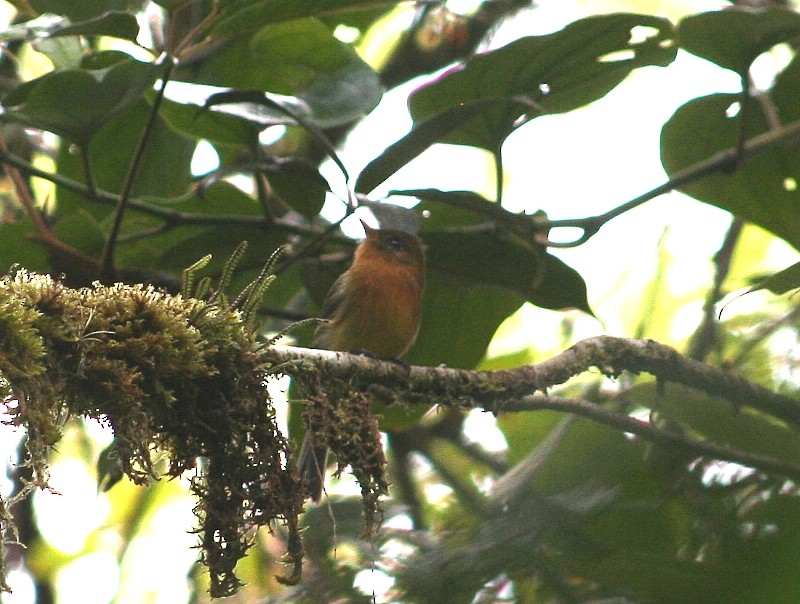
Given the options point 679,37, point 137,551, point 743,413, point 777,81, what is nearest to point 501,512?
point 743,413

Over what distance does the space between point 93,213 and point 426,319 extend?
127 centimetres

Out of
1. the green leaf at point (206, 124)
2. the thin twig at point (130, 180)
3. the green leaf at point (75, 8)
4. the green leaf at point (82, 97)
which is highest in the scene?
the green leaf at point (75, 8)

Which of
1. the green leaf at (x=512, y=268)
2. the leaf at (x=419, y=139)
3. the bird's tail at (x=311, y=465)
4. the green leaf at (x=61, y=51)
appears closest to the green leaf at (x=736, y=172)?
the green leaf at (x=512, y=268)

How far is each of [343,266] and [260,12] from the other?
1.28m

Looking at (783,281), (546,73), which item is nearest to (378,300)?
(546,73)

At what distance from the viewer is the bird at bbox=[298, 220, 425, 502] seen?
376cm

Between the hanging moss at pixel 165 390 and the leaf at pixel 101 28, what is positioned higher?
the leaf at pixel 101 28

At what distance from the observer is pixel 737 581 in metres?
0.75

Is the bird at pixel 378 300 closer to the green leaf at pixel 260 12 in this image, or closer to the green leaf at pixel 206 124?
the green leaf at pixel 206 124

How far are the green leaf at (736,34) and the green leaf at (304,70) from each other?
0.95 m

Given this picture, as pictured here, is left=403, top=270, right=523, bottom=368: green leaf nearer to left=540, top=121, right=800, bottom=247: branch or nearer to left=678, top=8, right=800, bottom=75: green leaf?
left=540, top=121, right=800, bottom=247: branch

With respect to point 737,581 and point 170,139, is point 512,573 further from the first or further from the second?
point 170,139

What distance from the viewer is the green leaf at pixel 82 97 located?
2.45 metres

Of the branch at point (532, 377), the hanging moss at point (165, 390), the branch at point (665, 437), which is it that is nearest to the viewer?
the branch at point (665, 437)
